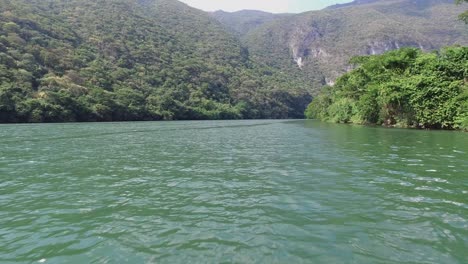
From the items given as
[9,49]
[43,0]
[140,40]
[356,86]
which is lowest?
[356,86]

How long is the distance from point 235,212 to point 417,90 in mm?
51572

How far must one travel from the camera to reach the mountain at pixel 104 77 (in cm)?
9236

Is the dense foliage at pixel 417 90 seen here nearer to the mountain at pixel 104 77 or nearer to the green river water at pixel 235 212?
the green river water at pixel 235 212

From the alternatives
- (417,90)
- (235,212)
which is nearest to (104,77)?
(417,90)

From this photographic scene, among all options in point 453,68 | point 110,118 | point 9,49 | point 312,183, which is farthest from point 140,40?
point 312,183

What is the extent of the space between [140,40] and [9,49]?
8083cm

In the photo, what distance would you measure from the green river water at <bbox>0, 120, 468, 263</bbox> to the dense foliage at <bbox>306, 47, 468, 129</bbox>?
36.9 m

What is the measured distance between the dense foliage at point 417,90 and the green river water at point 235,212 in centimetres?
3689

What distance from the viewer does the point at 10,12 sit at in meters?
140

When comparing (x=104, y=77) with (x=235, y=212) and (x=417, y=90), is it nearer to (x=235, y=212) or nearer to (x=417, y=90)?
(x=417, y=90)

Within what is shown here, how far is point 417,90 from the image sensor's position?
2089 inches

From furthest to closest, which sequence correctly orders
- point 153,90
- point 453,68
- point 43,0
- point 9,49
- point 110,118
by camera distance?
point 43,0 < point 153,90 < point 9,49 < point 110,118 < point 453,68

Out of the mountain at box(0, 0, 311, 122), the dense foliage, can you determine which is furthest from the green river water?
the mountain at box(0, 0, 311, 122)

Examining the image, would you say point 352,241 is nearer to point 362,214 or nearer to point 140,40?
point 362,214
